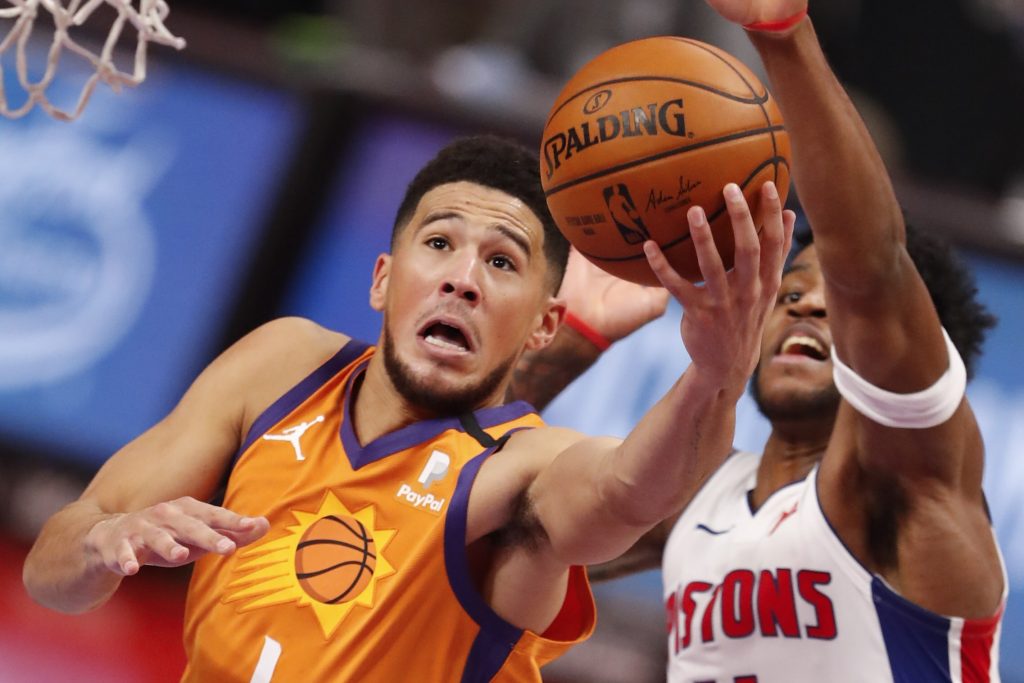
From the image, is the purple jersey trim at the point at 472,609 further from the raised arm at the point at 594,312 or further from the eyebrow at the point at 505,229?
the raised arm at the point at 594,312

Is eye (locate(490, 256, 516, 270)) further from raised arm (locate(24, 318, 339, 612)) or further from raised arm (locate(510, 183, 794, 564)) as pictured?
raised arm (locate(510, 183, 794, 564))

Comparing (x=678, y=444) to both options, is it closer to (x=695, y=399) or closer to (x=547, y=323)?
(x=695, y=399)

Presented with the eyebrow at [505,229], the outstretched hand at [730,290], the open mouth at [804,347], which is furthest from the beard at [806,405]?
the outstretched hand at [730,290]

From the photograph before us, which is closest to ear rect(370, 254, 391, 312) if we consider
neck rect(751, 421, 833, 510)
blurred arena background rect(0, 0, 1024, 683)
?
neck rect(751, 421, 833, 510)

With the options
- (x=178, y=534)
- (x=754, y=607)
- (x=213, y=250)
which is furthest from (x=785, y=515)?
(x=213, y=250)

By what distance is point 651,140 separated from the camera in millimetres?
2787

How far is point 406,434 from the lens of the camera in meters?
3.39

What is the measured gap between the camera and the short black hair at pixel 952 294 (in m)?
4.34

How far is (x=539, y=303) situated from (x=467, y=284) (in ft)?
0.86

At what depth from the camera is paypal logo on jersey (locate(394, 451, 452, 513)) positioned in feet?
10.5

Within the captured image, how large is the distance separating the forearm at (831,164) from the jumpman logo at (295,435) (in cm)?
136

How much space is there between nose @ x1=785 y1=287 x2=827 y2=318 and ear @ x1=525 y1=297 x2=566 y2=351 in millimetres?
981

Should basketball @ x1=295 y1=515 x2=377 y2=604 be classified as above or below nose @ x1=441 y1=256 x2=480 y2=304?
below

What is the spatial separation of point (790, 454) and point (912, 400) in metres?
1.10
